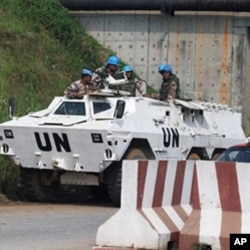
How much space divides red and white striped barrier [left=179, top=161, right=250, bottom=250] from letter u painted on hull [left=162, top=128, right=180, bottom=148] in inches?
315

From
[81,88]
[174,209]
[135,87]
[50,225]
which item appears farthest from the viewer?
[135,87]

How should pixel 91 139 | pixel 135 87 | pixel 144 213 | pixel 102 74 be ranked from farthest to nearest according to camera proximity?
pixel 135 87 < pixel 102 74 < pixel 91 139 < pixel 144 213

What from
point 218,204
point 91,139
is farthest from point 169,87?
point 218,204

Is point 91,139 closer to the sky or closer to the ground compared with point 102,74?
closer to the ground

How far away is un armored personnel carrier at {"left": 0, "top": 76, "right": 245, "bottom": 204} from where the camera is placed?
19328 millimetres

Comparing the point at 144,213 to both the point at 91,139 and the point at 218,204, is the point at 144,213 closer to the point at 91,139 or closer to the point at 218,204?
the point at 218,204

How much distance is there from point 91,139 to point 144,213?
6527 mm

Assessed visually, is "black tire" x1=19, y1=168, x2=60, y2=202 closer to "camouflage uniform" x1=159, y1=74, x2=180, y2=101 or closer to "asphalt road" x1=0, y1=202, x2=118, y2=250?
"asphalt road" x1=0, y1=202, x2=118, y2=250

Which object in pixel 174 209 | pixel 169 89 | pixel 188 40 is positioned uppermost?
pixel 188 40

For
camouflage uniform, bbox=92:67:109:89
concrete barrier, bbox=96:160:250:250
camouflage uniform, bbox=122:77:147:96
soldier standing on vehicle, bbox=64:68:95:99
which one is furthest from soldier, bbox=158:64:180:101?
concrete barrier, bbox=96:160:250:250

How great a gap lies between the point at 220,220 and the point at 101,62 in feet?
58.9

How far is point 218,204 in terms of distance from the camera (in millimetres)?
12477

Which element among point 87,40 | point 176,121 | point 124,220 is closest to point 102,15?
point 87,40

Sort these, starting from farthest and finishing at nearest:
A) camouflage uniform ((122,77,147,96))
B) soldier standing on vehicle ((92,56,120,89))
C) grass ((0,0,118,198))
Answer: grass ((0,0,118,198)) → camouflage uniform ((122,77,147,96)) → soldier standing on vehicle ((92,56,120,89))
